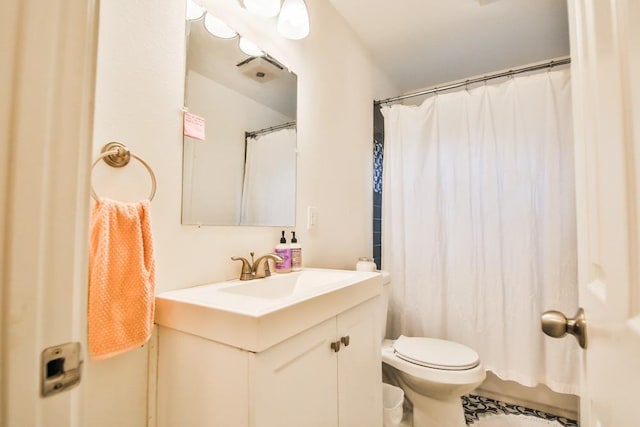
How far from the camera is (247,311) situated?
0.65 meters

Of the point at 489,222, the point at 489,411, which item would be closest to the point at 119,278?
the point at 489,222

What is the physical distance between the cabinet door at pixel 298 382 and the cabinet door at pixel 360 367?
0.05 m

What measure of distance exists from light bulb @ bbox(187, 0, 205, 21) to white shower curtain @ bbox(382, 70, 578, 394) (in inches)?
56.0

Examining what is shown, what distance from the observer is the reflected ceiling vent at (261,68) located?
1213 mm

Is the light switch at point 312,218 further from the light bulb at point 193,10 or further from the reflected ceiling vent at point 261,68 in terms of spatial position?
the light bulb at point 193,10

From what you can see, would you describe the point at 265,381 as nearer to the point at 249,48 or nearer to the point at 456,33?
the point at 249,48

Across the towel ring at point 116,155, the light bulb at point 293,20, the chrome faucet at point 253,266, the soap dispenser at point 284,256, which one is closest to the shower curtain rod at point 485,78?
the light bulb at point 293,20

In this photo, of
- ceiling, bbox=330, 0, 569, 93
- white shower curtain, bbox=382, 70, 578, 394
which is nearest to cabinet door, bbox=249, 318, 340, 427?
white shower curtain, bbox=382, 70, 578, 394

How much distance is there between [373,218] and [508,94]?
1.15 m

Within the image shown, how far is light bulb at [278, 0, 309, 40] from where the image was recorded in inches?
50.8

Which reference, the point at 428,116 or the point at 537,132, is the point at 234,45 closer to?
the point at 428,116

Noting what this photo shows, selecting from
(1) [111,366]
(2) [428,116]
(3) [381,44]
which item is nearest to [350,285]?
(1) [111,366]

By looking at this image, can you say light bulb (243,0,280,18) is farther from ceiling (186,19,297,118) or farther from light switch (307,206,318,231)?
light switch (307,206,318,231)

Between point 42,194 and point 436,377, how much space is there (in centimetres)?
152
